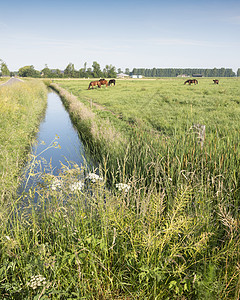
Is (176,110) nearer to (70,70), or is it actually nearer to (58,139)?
(58,139)

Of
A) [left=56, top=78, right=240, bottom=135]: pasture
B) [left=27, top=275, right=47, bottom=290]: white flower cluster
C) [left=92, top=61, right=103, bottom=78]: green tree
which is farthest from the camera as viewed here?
[left=92, top=61, right=103, bottom=78]: green tree

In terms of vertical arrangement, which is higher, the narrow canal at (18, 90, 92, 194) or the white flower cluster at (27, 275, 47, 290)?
the white flower cluster at (27, 275, 47, 290)

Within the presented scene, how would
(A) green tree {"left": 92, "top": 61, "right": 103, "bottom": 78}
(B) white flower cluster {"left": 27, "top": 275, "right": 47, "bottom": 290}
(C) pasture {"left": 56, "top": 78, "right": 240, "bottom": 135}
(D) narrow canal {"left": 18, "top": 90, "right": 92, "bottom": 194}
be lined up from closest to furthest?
(B) white flower cluster {"left": 27, "top": 275, "right": 47, "bottom": 290} → (D) narrow canal {"left": 18, "top": 90, "right": 92, "bottom": 194} → (C) pasture {"left": 56, "top": 78, "right": 240, "bottom": 135} → (A) green tree {"left": 92, "top": 61, "right": 103, "bottom": 78}

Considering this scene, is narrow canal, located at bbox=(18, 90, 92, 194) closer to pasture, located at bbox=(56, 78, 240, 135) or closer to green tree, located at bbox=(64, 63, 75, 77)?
pasture, located at bbox=(56, 78, 240, 135)

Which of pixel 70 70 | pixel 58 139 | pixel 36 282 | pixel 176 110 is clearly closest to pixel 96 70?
pixel 70 70

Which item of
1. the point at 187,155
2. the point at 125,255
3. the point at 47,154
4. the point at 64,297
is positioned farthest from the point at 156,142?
the point at 47,154

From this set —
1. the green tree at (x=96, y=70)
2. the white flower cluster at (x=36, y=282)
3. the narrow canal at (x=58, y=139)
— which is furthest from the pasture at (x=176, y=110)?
the green tree at (x=96, y=70)

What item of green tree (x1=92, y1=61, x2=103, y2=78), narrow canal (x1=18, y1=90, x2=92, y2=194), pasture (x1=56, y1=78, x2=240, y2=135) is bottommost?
narrow canal (x1=18, y1=90, x2=92, y2=194)

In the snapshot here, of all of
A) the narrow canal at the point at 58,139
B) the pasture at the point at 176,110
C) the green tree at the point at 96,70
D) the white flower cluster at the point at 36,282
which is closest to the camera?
the white flower cluster at the point at 36,282

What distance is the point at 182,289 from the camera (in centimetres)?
234

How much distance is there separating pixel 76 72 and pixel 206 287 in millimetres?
125582

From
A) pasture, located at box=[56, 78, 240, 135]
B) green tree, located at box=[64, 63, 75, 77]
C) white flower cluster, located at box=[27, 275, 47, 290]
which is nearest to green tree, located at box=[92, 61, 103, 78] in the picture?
green tree, located at box=[64, 63, 75, 77]

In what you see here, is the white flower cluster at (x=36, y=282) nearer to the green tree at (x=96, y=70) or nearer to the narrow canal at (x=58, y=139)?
the narrow canal at (x=58, y=139)

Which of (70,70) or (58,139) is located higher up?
(70,70)
